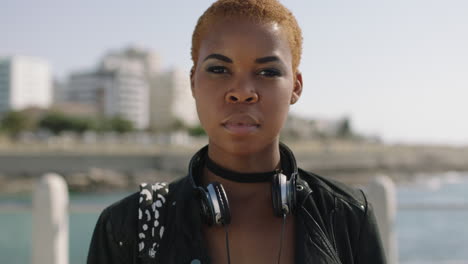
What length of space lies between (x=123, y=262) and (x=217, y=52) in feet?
1.90

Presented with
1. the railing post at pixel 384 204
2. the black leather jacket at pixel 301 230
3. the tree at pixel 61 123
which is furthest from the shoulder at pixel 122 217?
the tree at pixel 61 123

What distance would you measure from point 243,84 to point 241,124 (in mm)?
100

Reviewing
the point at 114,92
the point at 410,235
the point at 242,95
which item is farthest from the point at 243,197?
the point at 114,92

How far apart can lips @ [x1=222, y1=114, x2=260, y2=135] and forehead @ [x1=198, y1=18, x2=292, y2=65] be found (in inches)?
6.2

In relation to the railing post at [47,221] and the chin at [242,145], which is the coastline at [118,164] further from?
the chin at [242,145]

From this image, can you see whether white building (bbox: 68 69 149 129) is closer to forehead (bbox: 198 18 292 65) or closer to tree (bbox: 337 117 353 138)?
tree (bbox: 337 117 353 138)

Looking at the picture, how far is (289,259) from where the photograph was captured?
52.6 inches

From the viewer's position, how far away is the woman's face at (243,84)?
1.32 metres

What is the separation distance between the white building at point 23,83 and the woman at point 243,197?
118 metres

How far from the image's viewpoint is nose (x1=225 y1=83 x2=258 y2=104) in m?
1.30

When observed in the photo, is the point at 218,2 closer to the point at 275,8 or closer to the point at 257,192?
the point at 275,8

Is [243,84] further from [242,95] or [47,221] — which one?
[47,221]

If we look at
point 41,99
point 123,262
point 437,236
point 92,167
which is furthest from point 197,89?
point 41,99

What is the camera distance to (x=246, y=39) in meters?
1.33
